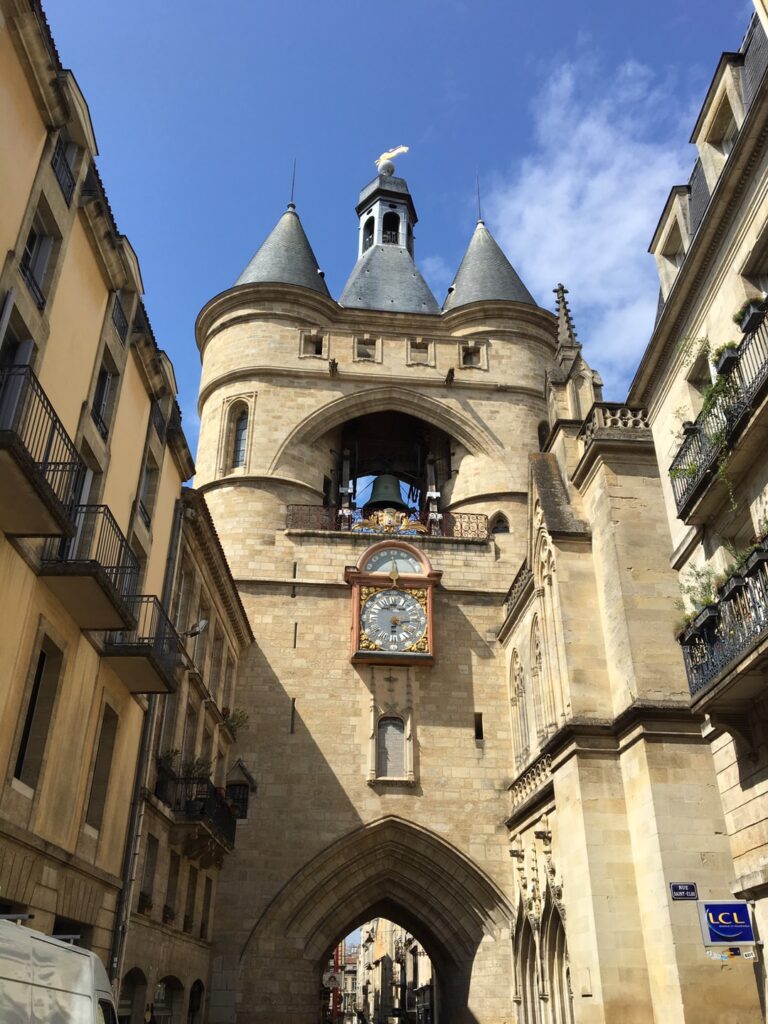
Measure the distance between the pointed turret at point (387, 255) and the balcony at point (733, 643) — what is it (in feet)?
63.0

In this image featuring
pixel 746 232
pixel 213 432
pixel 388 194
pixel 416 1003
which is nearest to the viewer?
pixel 746 232

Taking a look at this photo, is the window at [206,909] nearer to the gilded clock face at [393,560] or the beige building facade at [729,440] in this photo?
the gilded clock face at [393,560]

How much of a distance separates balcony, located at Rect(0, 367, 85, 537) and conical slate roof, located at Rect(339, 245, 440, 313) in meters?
19.2

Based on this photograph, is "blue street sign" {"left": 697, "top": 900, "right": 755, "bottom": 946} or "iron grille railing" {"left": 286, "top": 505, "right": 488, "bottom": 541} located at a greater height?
"iron grille railing" {"left": 286, "top": 505, "right": 488, "bottom": 541}

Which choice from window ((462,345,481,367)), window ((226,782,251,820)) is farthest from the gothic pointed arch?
window ((226,782,251,820))

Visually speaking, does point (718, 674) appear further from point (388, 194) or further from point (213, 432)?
point (388, 194)

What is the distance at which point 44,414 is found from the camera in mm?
8336

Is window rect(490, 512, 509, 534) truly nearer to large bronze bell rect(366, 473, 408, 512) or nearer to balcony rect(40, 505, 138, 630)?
large bronze bell rect(366, 473, 408, 512)

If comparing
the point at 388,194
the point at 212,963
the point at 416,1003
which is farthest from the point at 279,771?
the point at 388,194

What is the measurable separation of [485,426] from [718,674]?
16501 mm

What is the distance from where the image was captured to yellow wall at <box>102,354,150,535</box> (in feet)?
37.0

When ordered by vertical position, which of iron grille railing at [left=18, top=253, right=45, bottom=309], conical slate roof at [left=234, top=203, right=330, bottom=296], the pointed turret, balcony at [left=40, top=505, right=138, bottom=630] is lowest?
balcony at [left=40, top=505, right=138, bottom=630]

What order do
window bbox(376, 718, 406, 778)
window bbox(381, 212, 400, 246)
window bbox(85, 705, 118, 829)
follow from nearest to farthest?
window bbox(85, 705, 118, 829) → window bbox(376, 718, 406, 778) → window bbox(381, 212, 400, 246)

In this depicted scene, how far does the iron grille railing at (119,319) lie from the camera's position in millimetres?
11422
